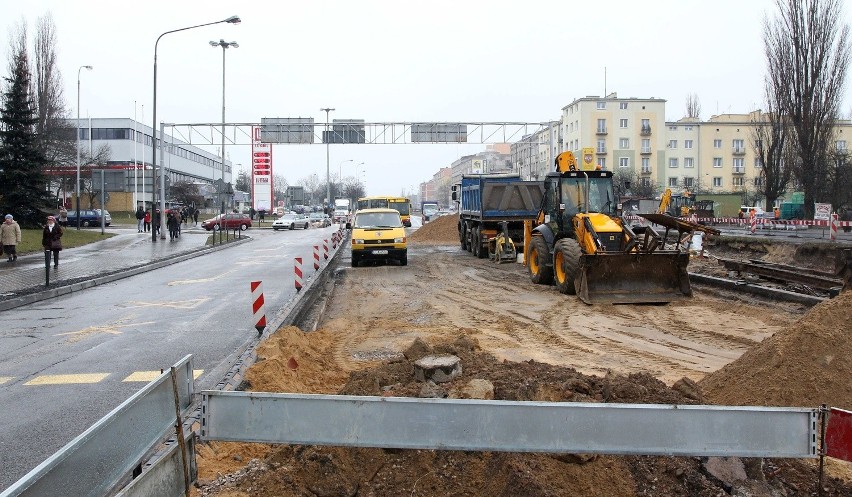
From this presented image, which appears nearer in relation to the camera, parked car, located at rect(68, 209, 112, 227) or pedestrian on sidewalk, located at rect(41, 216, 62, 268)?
pedestrian on sidewalk, located at rect(41, 216, 62, 268)

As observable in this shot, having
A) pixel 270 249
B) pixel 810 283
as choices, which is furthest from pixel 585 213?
pixel 270 249

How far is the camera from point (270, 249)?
108 feet

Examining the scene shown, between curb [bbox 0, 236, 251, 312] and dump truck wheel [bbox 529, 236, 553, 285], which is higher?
dump truck wheel [bbox 529, 236, 553, 285]

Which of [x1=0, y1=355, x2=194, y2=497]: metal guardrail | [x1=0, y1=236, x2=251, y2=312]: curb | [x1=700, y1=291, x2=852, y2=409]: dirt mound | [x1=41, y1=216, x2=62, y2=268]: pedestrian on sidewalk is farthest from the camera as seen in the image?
[x1=41, y1=216, x2=62, y2=268]: pedestrian on sidewalk

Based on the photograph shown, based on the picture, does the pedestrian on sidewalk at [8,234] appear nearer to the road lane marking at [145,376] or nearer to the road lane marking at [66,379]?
the road lane marking at [66,379]

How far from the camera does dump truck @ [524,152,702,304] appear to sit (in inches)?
564

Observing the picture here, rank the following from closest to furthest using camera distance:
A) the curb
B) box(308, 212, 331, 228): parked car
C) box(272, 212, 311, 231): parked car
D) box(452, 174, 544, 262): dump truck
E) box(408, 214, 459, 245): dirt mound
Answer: the curb
box(452, 174, 544, 262): dump truck
box(408, 214, 459, 245): dirt mound
box(272, 212, 311, 231): parked car
box(308, 212, 331, 228): parked car

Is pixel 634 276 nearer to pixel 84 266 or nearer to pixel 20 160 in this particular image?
pixel 84 266

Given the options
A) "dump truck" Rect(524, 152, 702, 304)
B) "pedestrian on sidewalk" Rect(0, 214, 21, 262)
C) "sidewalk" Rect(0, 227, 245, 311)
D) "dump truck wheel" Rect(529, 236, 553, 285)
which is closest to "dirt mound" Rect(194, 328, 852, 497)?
"dump truck" Rect(524, 152, 702, 304)

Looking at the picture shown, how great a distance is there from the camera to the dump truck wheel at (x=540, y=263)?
1727 cm

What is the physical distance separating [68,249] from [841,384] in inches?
1268

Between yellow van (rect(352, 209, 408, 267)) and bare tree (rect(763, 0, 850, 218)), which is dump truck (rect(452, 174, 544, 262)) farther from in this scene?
bare tree (rect(763, 0, 850, 218))

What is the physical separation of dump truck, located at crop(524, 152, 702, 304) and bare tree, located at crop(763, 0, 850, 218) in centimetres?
2748

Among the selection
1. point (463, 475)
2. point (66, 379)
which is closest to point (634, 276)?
point (66, 379)
